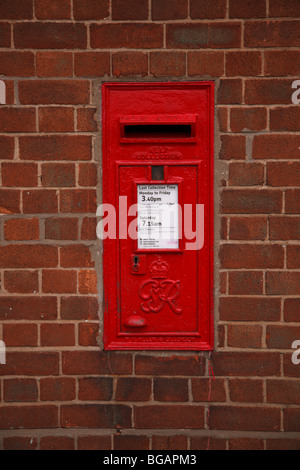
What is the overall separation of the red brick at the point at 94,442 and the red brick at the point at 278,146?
5.99ft

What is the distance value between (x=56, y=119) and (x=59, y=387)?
1.51m

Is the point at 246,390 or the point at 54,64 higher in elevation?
the point at 54,64

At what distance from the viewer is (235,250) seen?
6.58 ft

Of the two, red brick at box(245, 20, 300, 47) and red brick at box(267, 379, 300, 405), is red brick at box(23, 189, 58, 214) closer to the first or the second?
red brick at box(245, 20, 300, 47)

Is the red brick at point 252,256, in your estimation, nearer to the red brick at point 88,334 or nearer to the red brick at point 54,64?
the red brick at point 88,334

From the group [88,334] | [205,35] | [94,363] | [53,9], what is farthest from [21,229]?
[205,35]

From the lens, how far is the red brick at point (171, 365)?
205 cm

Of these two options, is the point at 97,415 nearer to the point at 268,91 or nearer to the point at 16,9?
the point at 268,91

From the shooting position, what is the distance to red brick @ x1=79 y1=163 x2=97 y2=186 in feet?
6.52

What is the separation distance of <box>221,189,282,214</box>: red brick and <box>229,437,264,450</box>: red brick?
1.31 m

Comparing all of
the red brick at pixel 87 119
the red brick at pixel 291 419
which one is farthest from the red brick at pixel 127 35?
the red brick at pixel 291 419

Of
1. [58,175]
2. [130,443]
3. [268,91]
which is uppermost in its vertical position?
[268,91]

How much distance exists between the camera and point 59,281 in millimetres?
2039

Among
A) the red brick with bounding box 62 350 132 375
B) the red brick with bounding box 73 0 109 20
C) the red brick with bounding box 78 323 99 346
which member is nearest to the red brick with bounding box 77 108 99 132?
the red brick with bounding box 73 0 109 20
